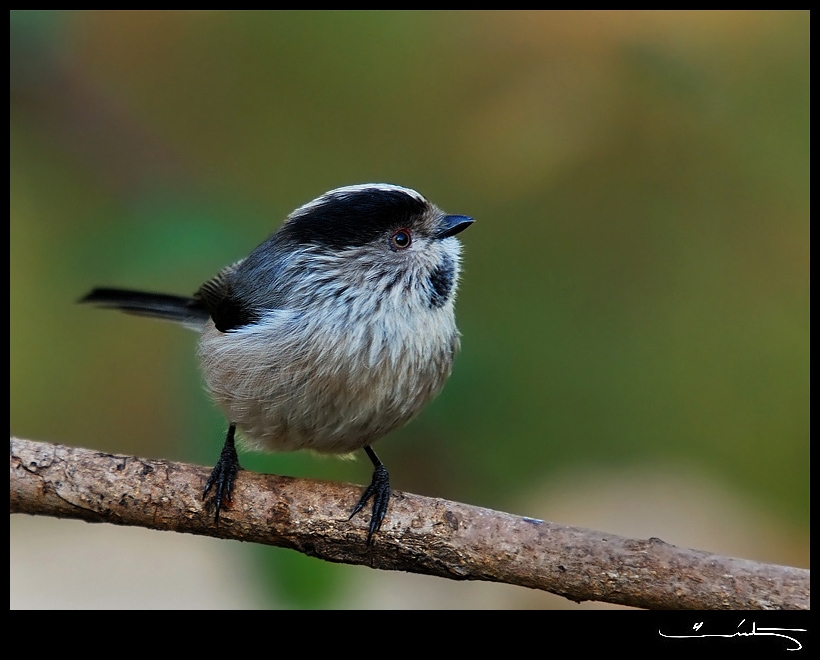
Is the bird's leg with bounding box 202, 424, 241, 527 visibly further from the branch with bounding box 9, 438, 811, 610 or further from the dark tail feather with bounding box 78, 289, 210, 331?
the dark tail feather with bounding box 78, 289, 210, 331

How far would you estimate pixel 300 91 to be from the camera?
3344 mm

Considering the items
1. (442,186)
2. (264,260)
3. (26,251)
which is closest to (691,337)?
(442,186)

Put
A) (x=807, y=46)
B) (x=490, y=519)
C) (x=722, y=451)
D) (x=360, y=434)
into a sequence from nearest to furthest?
1. (x=490, y=519)
2. (x=360, y=434)
3. (x=807, y=46)
4. (x=722, y=451)

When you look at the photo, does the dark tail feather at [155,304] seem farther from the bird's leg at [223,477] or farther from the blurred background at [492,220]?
the bird's leg at [223,477]

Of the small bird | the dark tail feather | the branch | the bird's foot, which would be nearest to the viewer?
the branch

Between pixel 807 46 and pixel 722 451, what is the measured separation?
63.5 inches

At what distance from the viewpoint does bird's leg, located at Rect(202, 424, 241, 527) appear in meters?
2.27

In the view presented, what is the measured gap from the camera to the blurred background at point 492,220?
304 centimetres

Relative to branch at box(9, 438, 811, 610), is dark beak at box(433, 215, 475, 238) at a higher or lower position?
higher

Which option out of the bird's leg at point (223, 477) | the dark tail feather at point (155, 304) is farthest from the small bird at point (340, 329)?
the dark tail feather at point (155, 304)

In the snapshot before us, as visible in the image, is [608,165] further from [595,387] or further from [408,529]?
[408,529]

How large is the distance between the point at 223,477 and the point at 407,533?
0.57 meters

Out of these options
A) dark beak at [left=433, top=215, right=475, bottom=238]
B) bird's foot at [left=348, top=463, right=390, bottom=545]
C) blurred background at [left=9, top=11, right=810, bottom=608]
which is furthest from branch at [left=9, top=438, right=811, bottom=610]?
dark beak at [left=433, top=215, right=475, bottom=238]

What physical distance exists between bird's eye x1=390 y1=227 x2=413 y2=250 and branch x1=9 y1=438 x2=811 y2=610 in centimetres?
77
